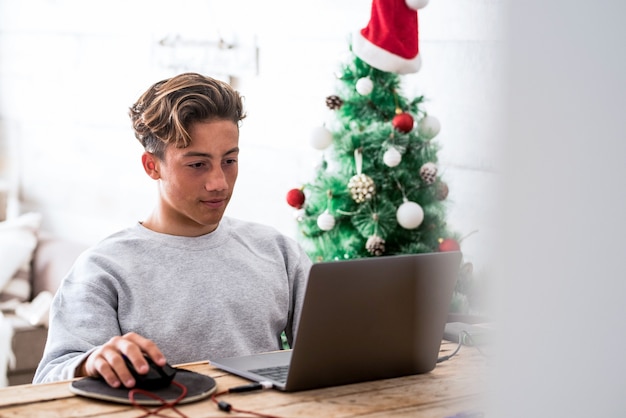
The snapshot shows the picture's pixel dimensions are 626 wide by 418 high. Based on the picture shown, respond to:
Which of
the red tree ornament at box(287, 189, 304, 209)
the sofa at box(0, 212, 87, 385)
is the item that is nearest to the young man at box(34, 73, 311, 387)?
the red tree ornament at box(287, 189, 304, 209)

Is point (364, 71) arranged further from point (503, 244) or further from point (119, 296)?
point (503, 244)

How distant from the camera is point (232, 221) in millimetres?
1775

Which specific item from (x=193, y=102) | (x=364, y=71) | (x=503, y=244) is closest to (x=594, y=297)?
(x=503, y=244)

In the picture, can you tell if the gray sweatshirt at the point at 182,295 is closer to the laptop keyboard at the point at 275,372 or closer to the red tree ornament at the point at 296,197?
the laptop keyboard at the point at 275,372

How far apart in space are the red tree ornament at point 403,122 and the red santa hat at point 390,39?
13 centimetres

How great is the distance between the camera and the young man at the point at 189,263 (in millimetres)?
1497

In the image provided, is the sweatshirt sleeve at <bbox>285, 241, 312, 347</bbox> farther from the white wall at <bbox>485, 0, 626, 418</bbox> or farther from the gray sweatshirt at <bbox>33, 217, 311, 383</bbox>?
the white wall at <bbox>485, 0, 626, 418</bbox>

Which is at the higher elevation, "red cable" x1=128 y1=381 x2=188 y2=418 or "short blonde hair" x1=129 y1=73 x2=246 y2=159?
"short blonde hair" x1=129 y1=73 x2=246 y2=159

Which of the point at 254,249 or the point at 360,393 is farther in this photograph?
the point at 254,249

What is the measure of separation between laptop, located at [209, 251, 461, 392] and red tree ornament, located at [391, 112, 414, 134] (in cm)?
96

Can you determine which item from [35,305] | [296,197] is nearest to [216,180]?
[296,197]

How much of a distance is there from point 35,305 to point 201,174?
91.5 inches

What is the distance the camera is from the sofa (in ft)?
11.3

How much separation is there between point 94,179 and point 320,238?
2.28 metres
